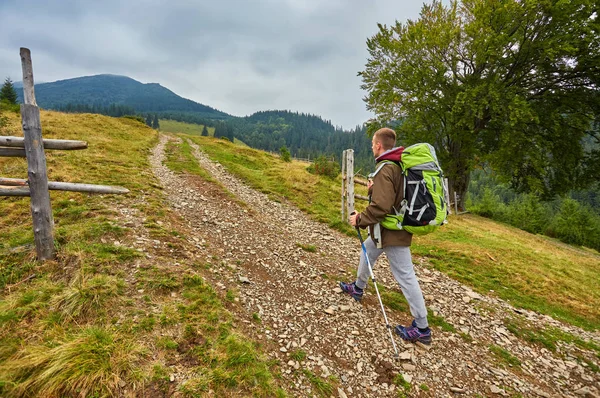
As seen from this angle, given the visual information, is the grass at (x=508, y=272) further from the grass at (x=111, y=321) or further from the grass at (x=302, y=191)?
the grass at (x=111, y=321)

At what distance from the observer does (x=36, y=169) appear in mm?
4684

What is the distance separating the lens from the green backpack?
404 centimetres

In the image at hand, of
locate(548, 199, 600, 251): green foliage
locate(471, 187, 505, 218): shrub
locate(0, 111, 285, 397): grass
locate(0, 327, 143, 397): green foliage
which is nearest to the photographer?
locate(0, 327, 143, 397): green foliage

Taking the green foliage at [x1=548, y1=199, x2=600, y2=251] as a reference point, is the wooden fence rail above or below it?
above

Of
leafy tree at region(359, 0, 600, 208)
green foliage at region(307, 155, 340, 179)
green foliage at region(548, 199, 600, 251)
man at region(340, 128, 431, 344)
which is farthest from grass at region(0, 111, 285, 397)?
green foliage at region(548, 199, 600, 251)

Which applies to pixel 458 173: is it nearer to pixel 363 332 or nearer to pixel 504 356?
pixel 504 356

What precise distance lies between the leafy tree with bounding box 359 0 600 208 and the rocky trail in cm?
1620

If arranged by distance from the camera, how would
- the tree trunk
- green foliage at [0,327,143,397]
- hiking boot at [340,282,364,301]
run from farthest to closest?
the tree trunk → hiking boot at [340,282,364,301] → green foliage at [0,327,143,397]

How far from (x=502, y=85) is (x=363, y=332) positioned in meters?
21.8

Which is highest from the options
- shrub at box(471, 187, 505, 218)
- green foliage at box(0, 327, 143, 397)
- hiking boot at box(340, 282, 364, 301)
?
green foliage at box(0, 327, 143, 397)

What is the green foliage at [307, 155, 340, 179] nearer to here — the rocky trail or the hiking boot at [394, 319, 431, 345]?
the rocky trail

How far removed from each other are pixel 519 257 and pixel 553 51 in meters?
13.8

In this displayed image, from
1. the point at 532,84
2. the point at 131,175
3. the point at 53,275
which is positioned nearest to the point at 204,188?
the point at 131,175

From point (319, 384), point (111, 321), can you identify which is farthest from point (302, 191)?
point (111, 321)
